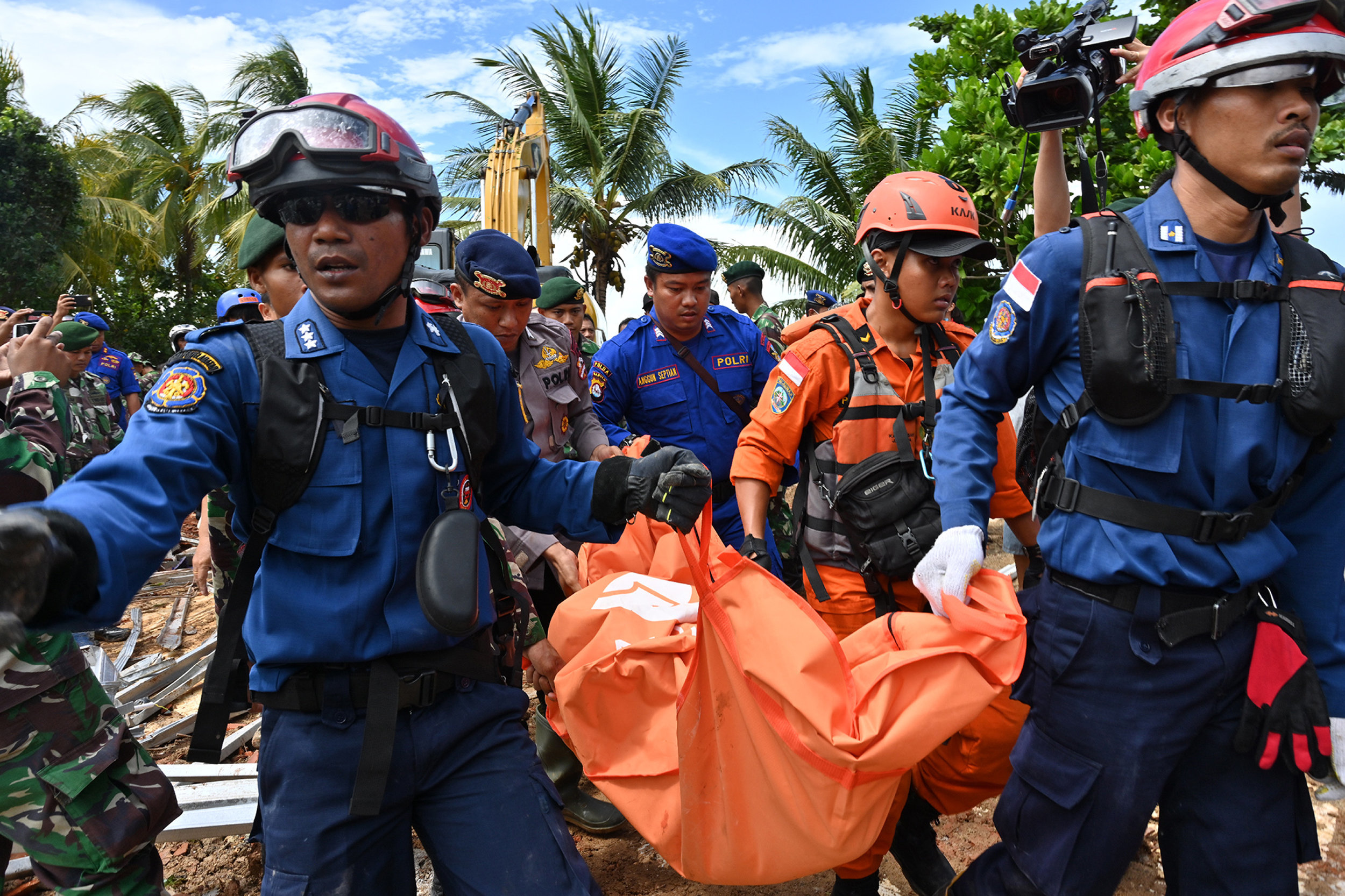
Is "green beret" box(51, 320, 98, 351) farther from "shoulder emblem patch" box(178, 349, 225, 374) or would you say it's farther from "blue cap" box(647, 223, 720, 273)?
"shoulder emblem patch" box(178, 349, 225, 374)

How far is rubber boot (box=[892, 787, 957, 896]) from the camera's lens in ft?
9.97

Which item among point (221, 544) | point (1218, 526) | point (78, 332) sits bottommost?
point (221, 544)

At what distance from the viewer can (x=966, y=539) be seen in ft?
7.25

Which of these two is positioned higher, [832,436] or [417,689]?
[832,436]

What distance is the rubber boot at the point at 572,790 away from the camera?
3.71 meters

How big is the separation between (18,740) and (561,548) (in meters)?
1.86

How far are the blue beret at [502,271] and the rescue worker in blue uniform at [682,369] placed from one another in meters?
0.90

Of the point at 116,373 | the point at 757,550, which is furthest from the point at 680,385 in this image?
the point at 116,373

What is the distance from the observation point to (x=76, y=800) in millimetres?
2373

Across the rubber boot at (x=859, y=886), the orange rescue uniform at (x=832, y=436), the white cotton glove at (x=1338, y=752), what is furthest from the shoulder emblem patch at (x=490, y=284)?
the white cotton glove at (x=1338, y=752)

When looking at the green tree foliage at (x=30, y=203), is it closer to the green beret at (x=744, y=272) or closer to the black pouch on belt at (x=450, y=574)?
the green beret at (x=744, y=272)

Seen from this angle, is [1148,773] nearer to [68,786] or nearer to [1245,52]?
[1245,52]

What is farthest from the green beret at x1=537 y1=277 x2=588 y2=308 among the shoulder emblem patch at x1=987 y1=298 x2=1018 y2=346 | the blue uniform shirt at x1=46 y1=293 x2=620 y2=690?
the shoulder emblem patch at x1=987 y1=298 x2=1018 y2=346

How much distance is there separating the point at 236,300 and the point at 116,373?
817cm
